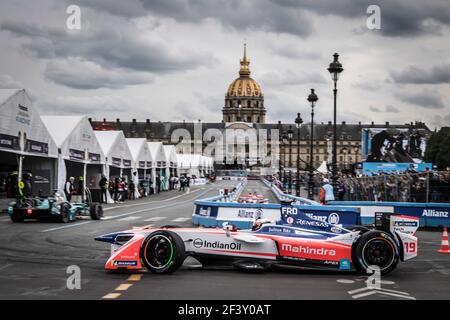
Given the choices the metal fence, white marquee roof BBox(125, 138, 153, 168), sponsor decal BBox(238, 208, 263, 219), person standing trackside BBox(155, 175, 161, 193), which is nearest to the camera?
sponsor decal BBox(238, 208, 263, 219)

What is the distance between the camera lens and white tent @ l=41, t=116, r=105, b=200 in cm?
3238

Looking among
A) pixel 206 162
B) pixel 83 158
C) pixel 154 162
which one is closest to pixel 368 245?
pixel 83 158

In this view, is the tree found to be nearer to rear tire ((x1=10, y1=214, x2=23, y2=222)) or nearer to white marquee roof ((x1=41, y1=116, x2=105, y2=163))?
white marquee roof ((x1=41, y1=116, x2=105, y2=163))

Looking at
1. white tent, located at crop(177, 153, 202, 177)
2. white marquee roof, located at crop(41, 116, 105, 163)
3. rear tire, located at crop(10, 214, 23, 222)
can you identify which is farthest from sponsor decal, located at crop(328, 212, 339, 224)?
white tent, located at crop(177, 153, 202, 177)

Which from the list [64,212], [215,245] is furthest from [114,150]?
[215,245]

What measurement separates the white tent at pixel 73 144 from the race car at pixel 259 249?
22.0 m

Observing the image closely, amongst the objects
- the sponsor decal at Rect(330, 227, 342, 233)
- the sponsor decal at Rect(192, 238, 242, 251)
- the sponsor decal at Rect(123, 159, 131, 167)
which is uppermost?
the sponsor decal at Rect(123, 159, 131, 167)

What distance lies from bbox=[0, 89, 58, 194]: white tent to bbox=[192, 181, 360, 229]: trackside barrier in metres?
9.12

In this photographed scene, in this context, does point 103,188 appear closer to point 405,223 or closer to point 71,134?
point 71,134

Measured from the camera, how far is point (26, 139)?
1132 inches
